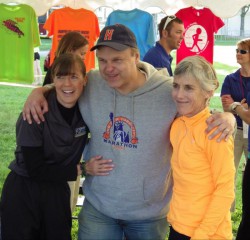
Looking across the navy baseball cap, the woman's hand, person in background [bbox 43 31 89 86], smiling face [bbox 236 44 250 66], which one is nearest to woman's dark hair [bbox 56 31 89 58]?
person in background [bbox 43 31 89 86]

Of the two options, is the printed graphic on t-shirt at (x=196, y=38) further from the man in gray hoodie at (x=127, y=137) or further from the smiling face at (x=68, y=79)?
the smiling face at (x=68, y=79)

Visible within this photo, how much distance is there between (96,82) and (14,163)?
622 millimetres

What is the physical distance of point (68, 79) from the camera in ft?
6.38

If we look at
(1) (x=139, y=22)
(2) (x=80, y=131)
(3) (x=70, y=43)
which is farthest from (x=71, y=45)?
(1) (x=139, y=22)

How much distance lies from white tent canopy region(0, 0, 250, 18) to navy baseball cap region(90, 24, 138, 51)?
1793 millimetres

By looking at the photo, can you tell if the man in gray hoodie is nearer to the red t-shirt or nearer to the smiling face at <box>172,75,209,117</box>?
the smiling face at <box>172,75,209,117</box>

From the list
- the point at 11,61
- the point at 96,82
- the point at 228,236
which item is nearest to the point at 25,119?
the point at 96,82

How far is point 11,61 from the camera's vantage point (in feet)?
15.2

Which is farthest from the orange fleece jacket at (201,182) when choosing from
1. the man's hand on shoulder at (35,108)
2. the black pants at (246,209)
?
the black pants at (246,209)

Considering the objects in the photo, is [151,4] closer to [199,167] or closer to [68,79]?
[68,79]

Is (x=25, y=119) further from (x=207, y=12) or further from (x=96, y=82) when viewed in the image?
(x=207, y=12)

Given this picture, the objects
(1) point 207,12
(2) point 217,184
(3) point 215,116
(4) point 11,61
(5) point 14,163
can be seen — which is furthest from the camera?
(4) point 11,61

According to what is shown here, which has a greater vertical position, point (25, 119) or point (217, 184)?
point (25, 119)

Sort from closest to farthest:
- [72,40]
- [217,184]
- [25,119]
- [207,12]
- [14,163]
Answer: [217,184] < [25,119] < [14,163] < [72,40] < [207,12]
